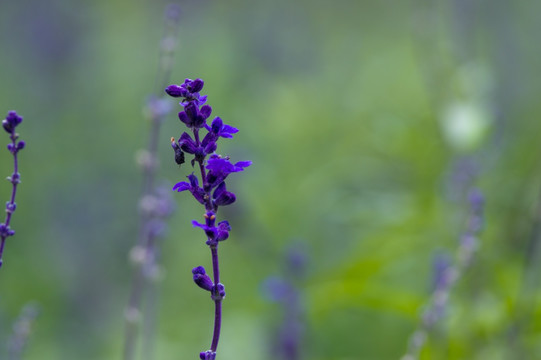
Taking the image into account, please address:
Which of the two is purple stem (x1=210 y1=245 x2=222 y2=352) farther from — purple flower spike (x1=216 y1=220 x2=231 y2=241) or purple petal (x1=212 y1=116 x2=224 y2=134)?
purple petal (x1=212 y1=116 x2=224 y2=134)

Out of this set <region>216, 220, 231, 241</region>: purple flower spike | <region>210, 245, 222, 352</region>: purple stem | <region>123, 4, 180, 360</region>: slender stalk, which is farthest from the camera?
<region>123, 4, 180, 360</region>: slender stalk

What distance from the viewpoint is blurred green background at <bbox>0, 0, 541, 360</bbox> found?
3.55m

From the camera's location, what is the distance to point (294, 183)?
19.4ft

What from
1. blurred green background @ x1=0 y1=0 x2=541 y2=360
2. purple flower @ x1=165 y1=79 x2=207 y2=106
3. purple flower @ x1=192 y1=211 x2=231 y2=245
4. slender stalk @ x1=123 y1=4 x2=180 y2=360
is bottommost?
purple flower @ x1=192 y1=211 x2=231 y2=245

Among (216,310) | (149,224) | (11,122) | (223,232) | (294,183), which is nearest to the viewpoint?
(216,310)

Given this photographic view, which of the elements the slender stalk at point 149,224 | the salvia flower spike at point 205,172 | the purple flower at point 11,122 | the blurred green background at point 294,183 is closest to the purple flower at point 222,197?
the salvia flower spike at point 205,172

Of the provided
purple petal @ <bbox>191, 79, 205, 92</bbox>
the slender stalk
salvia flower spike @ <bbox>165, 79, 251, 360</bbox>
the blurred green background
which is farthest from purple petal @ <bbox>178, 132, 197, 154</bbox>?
the blurred green background

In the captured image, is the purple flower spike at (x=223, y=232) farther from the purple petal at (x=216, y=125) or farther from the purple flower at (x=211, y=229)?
the purple petal at (x=216, y=125)

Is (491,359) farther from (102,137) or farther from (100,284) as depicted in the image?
(102,137)

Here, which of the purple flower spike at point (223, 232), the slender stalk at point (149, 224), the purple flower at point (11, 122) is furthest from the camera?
the slender stalk at point (149, 224)

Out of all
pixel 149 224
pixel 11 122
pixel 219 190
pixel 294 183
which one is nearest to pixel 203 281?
pixel 219 190

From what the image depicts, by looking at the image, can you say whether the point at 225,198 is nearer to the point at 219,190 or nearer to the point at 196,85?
the point at 219,190

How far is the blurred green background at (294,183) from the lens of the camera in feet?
11.6

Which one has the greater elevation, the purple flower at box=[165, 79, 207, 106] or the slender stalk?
the slender stalk
